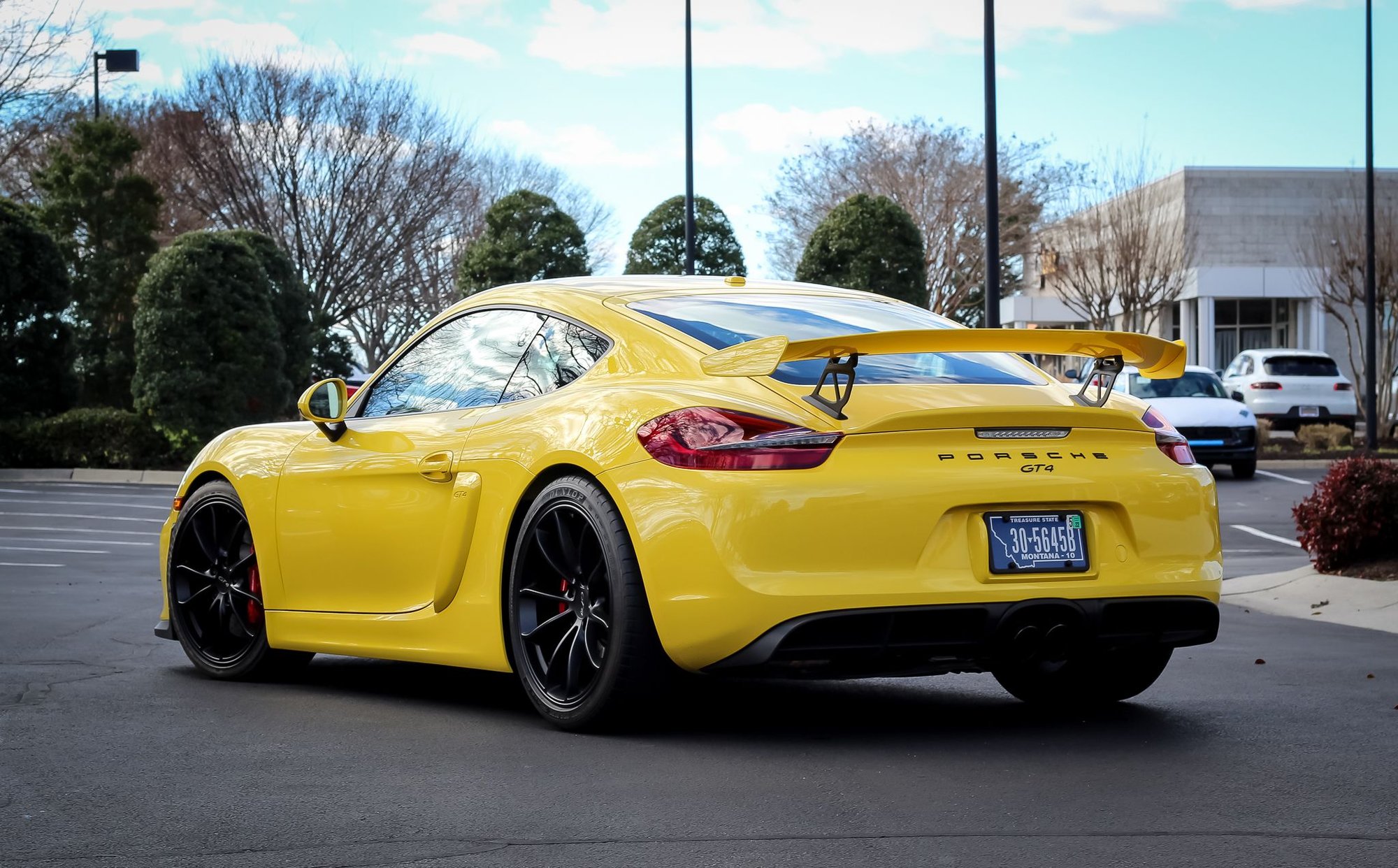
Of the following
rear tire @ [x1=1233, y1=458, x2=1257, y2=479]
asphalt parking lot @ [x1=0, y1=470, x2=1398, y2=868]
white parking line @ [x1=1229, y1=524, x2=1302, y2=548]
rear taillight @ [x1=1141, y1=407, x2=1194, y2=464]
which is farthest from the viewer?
rear tire @ [x1=1233, y1=458, x2=1257, y2=479]

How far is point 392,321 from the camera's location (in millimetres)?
47125

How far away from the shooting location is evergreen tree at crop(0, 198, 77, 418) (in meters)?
29.3

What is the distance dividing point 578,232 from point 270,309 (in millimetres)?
9867

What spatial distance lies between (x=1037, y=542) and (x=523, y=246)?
106 ft

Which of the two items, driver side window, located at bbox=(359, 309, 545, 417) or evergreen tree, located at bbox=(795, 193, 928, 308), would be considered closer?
driver side window, located at bbox=(359, 309, 545, 417)

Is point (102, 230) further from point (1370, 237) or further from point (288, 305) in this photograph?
point (1370, 237)

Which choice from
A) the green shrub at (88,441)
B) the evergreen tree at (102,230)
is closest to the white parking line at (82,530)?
the green shrub at (88,441)

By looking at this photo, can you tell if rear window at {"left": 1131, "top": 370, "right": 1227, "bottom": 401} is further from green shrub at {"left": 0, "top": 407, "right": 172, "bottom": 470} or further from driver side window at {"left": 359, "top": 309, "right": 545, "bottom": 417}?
driver side window at {"left": 359, "top": 309, "right": 545, "bottom": 417}

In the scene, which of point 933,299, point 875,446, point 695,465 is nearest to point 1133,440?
point 875,446

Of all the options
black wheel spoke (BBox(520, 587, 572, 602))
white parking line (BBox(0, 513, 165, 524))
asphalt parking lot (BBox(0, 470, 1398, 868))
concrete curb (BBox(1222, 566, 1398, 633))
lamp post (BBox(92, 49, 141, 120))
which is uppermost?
lamp post (BBox(92, 49, 141, 120))

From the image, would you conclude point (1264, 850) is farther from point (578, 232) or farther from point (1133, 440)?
point (578, 232)

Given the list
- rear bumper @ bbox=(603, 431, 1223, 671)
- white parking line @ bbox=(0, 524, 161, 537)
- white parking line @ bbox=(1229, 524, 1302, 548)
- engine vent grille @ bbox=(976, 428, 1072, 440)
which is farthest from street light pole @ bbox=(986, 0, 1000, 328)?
rear bumper @ bbox=(603, 431, 1223, 671)

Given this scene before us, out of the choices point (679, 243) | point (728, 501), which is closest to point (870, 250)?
point (679, 243)

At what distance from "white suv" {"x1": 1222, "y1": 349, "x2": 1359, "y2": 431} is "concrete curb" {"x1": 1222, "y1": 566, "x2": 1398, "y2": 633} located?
62.1ft
